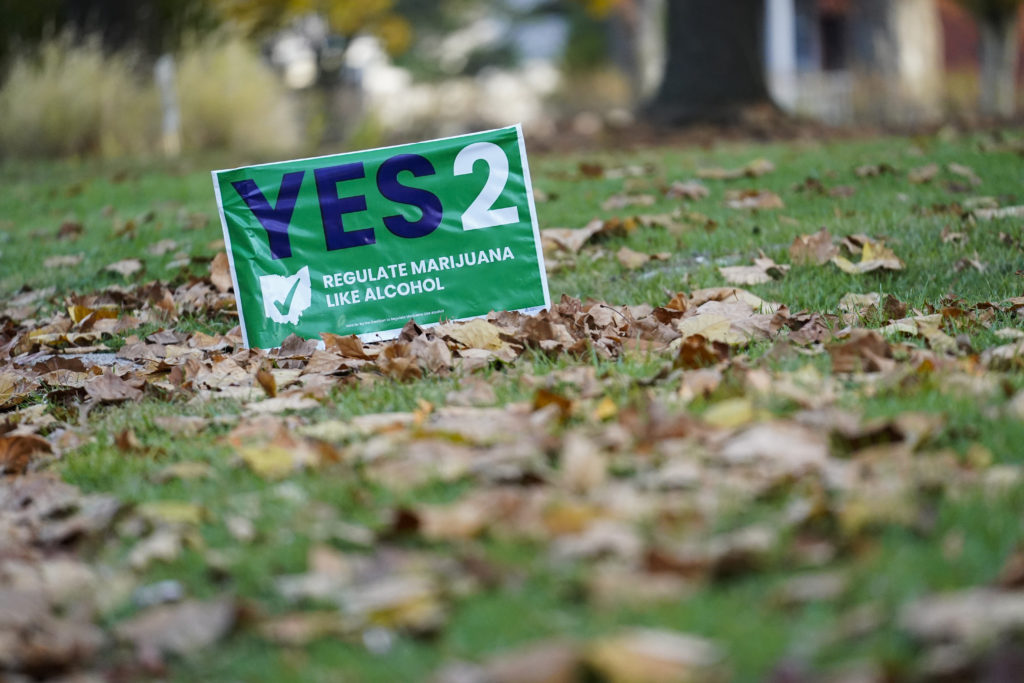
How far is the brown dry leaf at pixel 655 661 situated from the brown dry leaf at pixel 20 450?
206cm

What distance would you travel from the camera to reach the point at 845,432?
2.58 meters

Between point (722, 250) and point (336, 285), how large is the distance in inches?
77.5

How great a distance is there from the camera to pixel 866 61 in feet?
66.5

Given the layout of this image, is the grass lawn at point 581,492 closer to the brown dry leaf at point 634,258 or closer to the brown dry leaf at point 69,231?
the brown dry leaf at point 634,258

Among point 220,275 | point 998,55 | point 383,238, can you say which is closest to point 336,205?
point 383,238

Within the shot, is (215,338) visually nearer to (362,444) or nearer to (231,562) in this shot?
(362,444)

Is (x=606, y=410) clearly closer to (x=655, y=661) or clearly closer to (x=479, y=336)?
(x=479, y=336)

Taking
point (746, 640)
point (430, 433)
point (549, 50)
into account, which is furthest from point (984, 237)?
point (549, 50)

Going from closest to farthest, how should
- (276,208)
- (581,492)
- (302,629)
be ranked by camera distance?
(302,629), (581,492), (276,208)

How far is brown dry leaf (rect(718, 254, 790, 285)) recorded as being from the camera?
15.3 feet

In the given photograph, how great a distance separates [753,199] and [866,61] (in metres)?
15.5

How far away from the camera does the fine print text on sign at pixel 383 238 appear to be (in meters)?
4.22

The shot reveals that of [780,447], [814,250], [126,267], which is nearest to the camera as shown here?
[780,447]

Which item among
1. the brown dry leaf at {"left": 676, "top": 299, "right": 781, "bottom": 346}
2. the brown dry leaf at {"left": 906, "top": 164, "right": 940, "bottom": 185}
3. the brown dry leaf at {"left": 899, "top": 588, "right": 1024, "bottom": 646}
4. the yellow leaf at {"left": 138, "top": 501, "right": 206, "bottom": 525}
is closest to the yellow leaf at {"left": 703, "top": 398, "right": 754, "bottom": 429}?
the brown dry leaf at {"left": 676, "top": 299, "right": 781, "bottom": 346}
